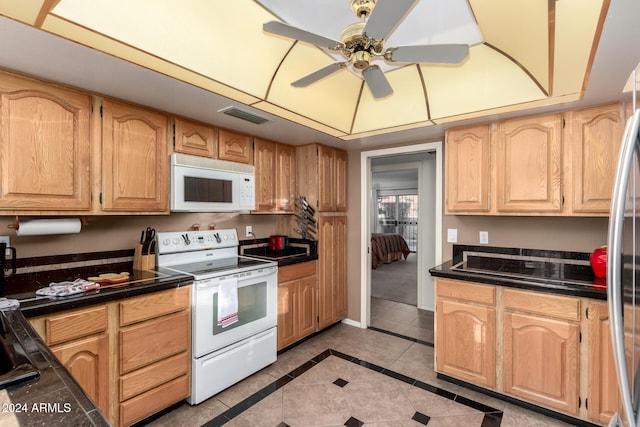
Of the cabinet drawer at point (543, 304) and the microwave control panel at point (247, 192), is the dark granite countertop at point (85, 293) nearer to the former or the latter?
the microwave control panel at point (247, 192)

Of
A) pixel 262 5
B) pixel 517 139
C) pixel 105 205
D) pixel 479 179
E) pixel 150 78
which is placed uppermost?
pixel 262 5

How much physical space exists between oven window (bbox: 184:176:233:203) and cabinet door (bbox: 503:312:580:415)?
2409 mm

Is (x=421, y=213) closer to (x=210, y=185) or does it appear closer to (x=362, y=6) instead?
(x=210, y=185)

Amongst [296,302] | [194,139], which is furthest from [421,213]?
[194,139]

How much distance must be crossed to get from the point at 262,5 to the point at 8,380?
6.40ft

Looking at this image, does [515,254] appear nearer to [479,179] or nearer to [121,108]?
[479,179]

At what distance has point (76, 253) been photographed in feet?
7.09

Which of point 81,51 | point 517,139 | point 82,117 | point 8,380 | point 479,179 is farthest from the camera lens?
→ point 479,179

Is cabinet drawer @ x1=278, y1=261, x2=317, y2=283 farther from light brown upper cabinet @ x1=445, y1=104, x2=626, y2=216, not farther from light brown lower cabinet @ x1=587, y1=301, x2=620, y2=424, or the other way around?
light brown lower cabinet @ x1=587, y1=301, x2=620, y2=424

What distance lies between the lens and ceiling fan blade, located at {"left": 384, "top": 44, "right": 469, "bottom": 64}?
1.41 m

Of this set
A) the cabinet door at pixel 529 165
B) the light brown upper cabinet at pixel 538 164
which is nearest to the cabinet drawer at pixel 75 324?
the light brown upper cabinet at pixel 538 164

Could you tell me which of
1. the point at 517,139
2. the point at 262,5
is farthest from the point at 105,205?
the point at 517,139

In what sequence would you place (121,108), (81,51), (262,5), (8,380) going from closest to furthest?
(8,380), (81,51), (262,5), (121,108)

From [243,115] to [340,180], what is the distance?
1.55m
